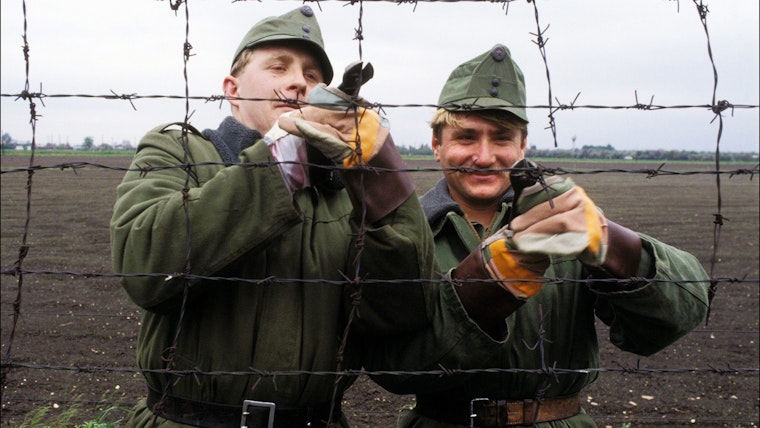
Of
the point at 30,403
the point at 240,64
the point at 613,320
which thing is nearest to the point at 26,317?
the point at 30,403

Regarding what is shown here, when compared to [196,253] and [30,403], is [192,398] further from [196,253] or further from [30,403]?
[30,403]

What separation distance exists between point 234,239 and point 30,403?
195 inches

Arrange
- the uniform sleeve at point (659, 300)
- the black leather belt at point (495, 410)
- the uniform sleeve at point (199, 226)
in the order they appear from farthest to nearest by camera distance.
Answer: the black leather belt at point (495, 410)
the uniform sleeve at point (659, 300)
the uniform sleeve at point (199, 226)

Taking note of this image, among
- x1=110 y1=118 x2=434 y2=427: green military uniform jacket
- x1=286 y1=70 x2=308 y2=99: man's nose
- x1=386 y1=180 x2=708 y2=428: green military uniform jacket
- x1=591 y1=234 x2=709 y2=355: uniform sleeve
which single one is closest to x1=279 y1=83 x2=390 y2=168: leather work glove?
x1=110 y1=118 x2=434 y2=427: green military uniform jacket

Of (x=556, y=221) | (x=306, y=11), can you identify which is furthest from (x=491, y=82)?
(x=556, y=221)

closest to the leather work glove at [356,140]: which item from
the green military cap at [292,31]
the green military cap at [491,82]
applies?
the green military cap at [292,31]

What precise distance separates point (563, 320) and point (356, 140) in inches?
40.6

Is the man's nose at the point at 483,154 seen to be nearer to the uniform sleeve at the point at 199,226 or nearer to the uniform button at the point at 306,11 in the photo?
the uniform button at the point at 306,11

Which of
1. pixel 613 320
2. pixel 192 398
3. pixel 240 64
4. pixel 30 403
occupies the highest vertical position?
pixel 240 64

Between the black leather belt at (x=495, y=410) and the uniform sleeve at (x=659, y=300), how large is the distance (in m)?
0.33

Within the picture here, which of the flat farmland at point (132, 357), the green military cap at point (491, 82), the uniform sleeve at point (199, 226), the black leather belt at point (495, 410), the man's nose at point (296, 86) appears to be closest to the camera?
the uniform sleeve at point (199, 226)

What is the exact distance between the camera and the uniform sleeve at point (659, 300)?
217cm

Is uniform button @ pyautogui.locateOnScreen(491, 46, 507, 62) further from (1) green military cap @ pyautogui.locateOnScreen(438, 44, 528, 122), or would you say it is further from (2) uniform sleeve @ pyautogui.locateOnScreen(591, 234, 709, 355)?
(2) uniform sleeve @ pyautogui.locateOnScreen(591, 234, 709, 355)

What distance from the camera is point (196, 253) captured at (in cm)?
185
